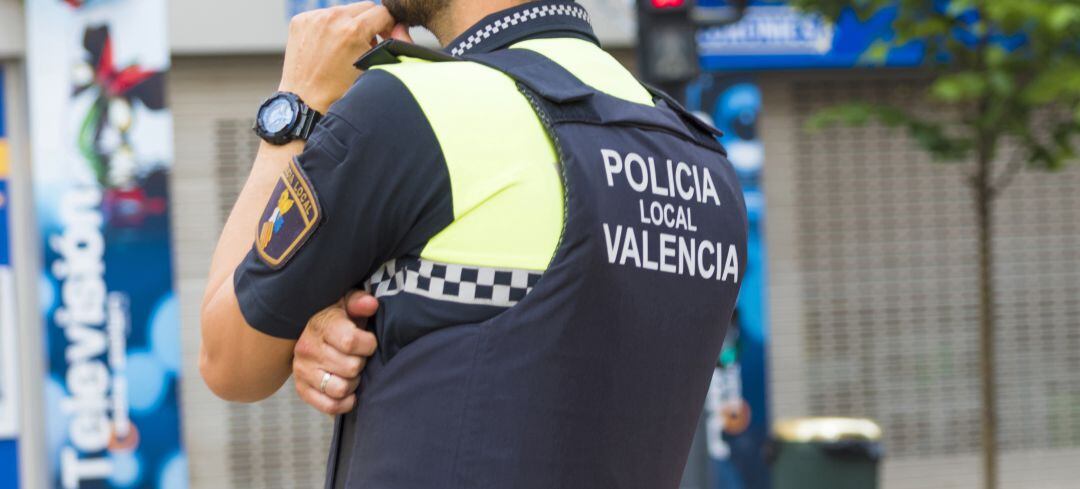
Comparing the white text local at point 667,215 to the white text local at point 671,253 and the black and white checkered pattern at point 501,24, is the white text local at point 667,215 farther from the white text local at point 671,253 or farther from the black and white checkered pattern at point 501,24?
the black and white checkered pattern at point 501,24

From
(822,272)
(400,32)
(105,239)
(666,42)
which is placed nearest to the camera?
(400,32)

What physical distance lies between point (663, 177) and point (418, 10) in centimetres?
44

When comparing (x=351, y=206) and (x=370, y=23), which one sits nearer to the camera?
(x=351, y=206)

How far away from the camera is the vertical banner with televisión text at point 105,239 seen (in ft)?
30.2

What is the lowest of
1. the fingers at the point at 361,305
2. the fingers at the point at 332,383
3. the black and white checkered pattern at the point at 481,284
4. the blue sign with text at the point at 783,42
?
the fingers at the point at 332,383

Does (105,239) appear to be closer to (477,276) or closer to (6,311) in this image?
(6,311)

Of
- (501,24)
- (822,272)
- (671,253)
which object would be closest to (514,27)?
(501,24)

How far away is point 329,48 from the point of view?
2.10 meters

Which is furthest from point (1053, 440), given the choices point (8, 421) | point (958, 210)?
point (8, 421)

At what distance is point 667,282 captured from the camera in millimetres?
1939

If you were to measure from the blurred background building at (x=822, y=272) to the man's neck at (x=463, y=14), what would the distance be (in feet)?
26.2

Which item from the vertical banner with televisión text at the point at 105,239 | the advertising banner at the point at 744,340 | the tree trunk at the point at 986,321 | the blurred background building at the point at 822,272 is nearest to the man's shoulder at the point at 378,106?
the tree trunk at the point at 986,321

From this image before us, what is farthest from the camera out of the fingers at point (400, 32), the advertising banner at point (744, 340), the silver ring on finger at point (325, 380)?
the advertising banner at point (744, 340)

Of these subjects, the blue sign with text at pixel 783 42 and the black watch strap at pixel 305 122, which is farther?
the blue sign with text at pixel 783 42
